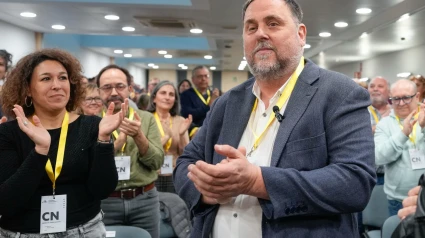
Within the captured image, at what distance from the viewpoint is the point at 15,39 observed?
8062mm

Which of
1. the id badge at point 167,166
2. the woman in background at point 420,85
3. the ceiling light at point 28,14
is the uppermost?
the ceiling light at point 28,14

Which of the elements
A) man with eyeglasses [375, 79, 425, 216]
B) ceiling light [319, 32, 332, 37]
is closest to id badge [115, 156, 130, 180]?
man with eyeglasses [375, 79, 425, 216]

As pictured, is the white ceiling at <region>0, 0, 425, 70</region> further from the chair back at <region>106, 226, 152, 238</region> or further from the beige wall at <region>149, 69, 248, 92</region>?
the beige wall at <region>149, 69, 248, 92</region>

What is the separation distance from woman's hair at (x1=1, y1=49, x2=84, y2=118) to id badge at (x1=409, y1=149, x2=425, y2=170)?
240 centimetres

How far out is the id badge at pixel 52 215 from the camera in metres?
1.97

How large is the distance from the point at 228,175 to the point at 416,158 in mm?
2553

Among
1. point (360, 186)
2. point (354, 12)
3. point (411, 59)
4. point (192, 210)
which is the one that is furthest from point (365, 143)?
point (411, 59)

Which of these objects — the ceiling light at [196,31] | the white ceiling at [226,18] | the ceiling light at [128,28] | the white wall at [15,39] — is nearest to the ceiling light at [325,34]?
the white ceiling at [226,18]

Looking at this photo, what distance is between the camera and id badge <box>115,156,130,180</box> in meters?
2.85

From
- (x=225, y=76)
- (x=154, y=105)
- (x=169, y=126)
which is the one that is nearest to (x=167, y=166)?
(x=169, y=126)

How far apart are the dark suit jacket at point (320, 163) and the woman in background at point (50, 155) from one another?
0.76 meters

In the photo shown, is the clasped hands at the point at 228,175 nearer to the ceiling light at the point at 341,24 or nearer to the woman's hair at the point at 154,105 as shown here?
the woman's hair at the point at 154,105

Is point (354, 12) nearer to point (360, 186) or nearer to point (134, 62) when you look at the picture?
point (360, 186)

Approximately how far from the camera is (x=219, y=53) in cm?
1273
